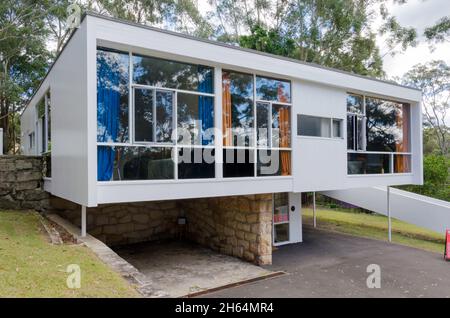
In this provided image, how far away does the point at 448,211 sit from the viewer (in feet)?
38.8

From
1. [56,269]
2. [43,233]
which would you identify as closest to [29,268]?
[56,269]

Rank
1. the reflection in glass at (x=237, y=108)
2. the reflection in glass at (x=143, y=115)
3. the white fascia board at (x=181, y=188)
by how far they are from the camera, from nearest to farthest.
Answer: the white fascia board at (x=181, y=188) < the reflection in glass at (x=143, y=115) < the reflection in glass at (x=237, y=108)

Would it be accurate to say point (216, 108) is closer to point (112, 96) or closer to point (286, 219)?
point (112, 96)

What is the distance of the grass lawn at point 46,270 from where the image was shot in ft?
13.2

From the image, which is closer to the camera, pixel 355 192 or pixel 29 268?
pixel 29 268

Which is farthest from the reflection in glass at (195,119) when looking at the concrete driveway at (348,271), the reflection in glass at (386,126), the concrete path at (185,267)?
the reflection in glass at (386,126)

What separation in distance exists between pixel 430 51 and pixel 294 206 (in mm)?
18606

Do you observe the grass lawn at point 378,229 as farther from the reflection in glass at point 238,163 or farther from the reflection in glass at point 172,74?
the reflection in glass at point 172,74

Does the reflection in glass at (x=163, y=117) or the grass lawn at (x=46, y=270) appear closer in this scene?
the grass lawn at (x=46, y=270)

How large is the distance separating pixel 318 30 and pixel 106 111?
17226 millimetres

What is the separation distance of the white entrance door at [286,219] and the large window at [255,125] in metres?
2.94

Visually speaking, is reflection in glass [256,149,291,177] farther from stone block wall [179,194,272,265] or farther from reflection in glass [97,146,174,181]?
reflection in glass [97,146,174,181]
